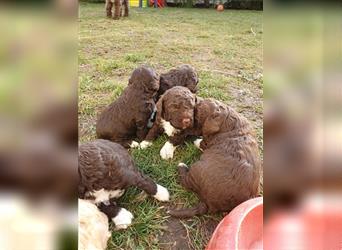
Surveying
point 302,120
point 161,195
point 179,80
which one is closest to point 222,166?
point 161,195

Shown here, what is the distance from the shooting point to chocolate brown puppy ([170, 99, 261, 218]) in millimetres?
2082

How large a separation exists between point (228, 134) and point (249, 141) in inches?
5.3

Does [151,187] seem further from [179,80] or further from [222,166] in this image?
[179,80]

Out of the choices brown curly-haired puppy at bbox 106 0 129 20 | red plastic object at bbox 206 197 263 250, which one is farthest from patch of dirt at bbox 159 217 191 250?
brown curly-haired puppy at bbox 106 0 129 20

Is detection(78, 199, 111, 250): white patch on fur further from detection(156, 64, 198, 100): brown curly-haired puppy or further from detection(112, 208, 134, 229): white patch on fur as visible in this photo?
detection(156, 64, 198, 100): brown curly-haired puppy

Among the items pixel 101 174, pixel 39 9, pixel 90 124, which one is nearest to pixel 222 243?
pixel 101 174

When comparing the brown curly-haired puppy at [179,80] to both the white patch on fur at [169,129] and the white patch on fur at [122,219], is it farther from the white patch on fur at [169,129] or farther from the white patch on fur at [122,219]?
the white patch on fur at [122,219]

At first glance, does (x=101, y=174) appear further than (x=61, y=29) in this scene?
Yes

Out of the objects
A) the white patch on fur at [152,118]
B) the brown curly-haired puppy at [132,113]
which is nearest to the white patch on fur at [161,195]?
the brown curly-haired puppy at [132,113]

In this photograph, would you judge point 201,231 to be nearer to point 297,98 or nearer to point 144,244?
point 144,244

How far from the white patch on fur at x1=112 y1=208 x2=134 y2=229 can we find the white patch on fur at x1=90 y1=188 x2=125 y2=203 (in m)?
0.09

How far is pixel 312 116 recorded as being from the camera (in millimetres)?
491

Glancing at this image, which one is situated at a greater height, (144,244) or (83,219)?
(83,219)

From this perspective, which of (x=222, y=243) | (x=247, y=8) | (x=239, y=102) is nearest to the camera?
(x=222, y=243)
